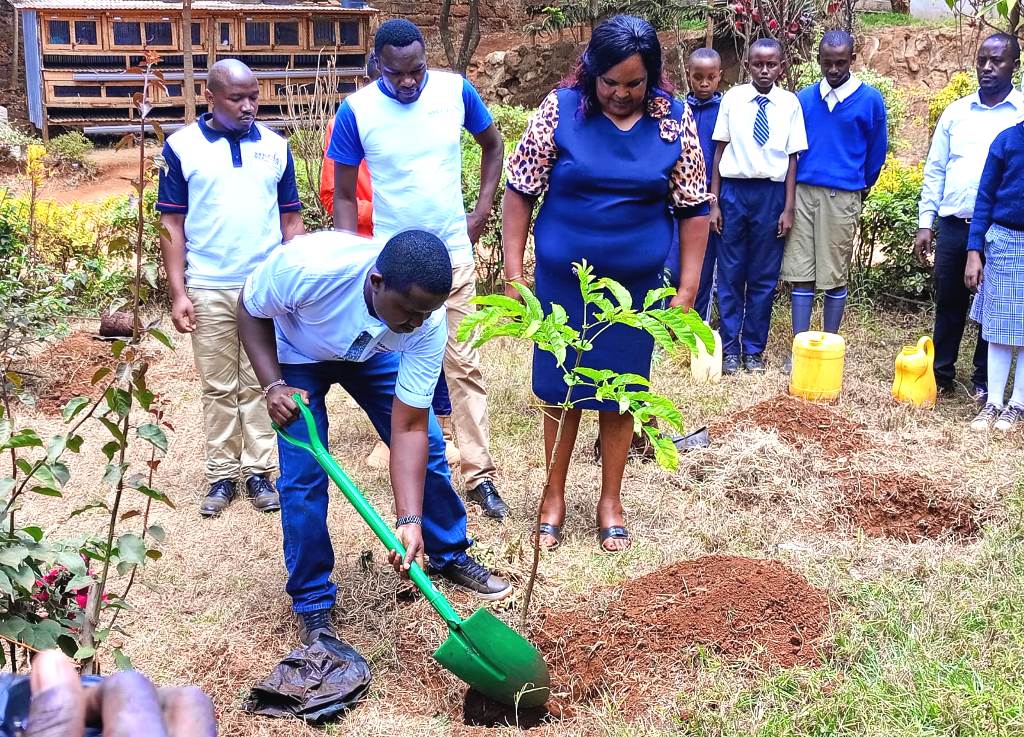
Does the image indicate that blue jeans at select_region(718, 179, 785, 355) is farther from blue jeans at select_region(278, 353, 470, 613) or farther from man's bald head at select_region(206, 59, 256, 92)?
blue jeans at select_region(278, 353, 470, 613)

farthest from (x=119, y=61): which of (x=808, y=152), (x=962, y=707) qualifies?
(x=962, y=707)

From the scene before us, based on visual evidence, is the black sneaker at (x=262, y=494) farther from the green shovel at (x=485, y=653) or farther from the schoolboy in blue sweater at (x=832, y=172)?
the schoolboy in blue sweater at (x=832, y=172)

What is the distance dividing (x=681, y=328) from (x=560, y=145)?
103cm

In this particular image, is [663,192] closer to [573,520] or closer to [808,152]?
[573,520]

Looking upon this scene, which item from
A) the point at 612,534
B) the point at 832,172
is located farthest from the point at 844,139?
the point at 612,534

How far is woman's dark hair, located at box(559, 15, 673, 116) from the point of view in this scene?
356cm

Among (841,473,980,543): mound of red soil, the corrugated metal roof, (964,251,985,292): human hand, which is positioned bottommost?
(841,473,980,543): mound of red soil

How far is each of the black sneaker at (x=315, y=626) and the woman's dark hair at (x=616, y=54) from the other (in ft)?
6.45

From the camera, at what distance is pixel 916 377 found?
551cm

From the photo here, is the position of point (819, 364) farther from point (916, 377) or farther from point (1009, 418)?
point (1009, 418)

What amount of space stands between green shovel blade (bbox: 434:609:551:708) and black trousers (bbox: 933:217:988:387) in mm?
3688

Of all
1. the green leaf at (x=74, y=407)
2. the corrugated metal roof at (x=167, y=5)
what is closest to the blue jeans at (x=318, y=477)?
the green leaf at (x=74, y=407)

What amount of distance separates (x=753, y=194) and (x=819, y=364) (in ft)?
3.52

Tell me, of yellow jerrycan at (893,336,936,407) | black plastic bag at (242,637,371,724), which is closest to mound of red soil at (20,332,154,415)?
black plastic bag at (242,637,371,724)
